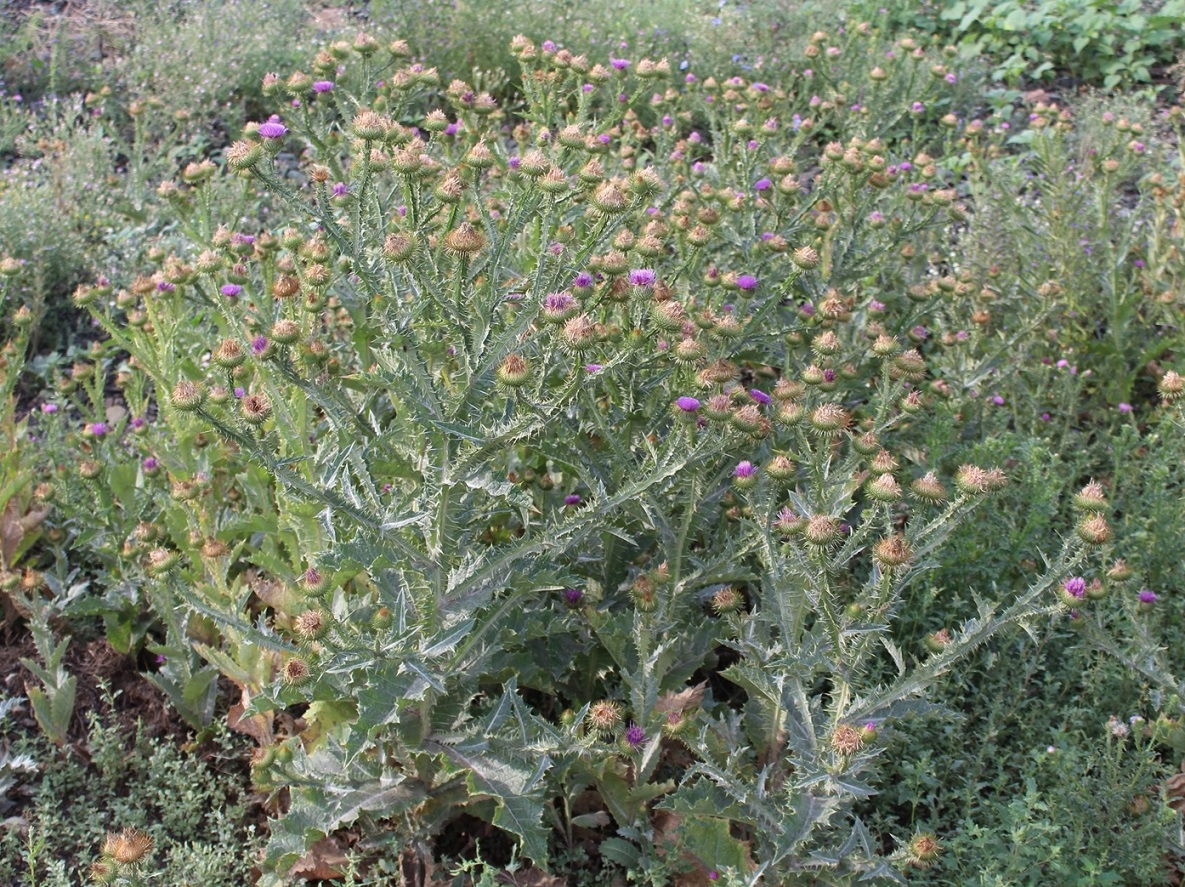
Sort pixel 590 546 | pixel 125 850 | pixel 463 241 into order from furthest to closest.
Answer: pixel 590 546
pixel 463 241
pixel 125 850

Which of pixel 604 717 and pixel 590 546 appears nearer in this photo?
pixel 604 717

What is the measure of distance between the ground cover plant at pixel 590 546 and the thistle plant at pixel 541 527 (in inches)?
0.5

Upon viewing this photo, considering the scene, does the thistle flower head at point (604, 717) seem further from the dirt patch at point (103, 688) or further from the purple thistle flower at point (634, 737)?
the dirt patch at point (103, 688)

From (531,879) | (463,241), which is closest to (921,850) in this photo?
(531,879)

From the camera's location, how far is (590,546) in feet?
9.58

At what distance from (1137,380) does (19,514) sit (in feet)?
13.5

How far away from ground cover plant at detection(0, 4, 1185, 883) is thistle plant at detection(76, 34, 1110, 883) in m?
0.01

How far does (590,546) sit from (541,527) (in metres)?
0.21

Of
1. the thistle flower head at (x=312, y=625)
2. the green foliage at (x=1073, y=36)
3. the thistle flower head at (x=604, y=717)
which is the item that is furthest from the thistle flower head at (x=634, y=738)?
the green foliage at (x=1073, y=36)

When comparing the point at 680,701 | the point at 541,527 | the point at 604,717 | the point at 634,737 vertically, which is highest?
the point at 541,527

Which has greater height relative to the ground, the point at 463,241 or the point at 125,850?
the point at 463,241

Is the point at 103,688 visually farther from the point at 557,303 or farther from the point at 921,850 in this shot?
the point at 921,850

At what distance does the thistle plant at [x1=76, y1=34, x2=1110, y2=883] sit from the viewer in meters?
2.30

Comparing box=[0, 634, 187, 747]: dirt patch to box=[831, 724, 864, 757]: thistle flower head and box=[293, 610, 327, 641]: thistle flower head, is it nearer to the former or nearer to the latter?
box=[293, 610, 327, 641]: thistle flower head
